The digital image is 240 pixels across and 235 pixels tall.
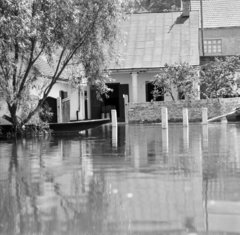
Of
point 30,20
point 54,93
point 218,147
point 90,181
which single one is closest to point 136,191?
point 90,181

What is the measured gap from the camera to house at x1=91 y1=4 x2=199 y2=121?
33.0m

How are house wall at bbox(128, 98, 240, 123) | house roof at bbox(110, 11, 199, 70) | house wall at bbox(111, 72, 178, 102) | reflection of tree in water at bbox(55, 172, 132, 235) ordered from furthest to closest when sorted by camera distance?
house wall at bbox(111, 72, 178, 102)
house roof at bbox(110, 11, 199, 70)
house wall at bbox(128, 98, 240, 123)
reflection of tree in water at bbox(55, 172, 132, 235)

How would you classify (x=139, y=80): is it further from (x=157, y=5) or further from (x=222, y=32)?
(x=157, y=5)

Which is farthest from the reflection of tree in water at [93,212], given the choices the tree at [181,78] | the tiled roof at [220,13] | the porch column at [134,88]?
the tiled roof at [220,13]

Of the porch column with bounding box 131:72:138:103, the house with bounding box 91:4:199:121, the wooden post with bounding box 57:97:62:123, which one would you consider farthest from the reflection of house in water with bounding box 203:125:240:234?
the house with bounding box 91:4:199:121

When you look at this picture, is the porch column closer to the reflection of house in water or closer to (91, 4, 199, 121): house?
(91, 4, 199, 121): house

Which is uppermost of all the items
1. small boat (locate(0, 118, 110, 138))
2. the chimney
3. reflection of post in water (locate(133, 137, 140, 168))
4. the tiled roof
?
the tiled roof

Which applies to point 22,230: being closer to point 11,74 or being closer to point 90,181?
point 90,181

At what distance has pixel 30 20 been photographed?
64.5 ft

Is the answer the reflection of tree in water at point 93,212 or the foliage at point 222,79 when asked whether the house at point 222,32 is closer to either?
the foliage at point 222,79

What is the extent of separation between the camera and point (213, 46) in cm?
Answer: 4612

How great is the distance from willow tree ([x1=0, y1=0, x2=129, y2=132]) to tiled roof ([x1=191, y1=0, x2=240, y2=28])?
25688 mm

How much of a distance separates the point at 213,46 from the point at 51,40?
27.4 metres

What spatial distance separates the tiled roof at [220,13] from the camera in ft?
153
